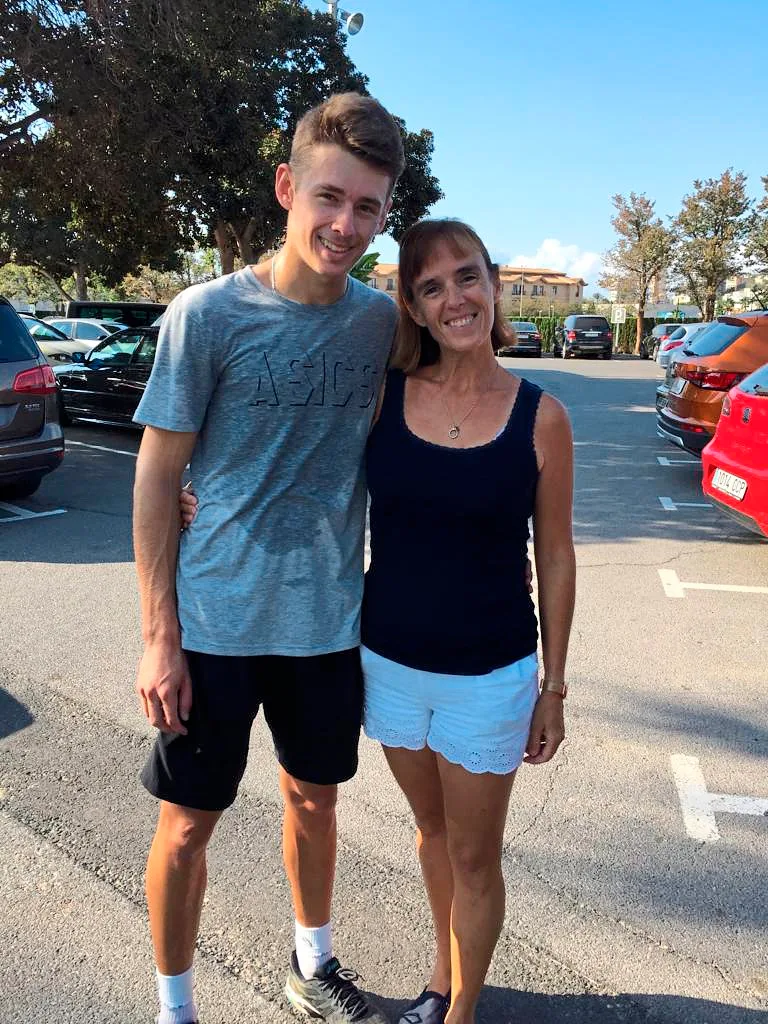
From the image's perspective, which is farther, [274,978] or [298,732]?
[274,978]

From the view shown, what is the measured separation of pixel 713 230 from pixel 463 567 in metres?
43.2

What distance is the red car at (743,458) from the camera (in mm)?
5480

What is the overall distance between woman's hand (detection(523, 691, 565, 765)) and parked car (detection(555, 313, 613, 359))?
33.8 meters

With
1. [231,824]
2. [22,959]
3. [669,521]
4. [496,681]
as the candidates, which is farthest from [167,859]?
[669,521]

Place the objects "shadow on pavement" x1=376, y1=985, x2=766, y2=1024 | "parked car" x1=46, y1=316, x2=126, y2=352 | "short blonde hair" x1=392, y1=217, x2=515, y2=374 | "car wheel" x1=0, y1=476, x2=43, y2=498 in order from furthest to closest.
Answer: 1. "parked car" x1=46, y1=316, x2=126, y2=352
2. "car wheel" x1=0, y1=476, x2=43, y2=498
3. "shadow on pavement" x1=376, y1=985, x2=766, y2=1024
4. "short blonde hair" x1=392, y1=217, x2=515, y2=374

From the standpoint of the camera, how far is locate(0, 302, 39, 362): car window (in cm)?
688

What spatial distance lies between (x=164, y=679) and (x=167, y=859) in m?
0.43

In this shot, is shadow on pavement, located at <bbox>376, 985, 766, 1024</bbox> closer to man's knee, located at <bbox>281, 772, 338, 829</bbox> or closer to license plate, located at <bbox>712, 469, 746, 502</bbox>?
man's knee, located at <bbox>281, 772, 338, 829</bbox>

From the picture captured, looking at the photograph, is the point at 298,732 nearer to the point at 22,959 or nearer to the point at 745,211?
the point at 22,959

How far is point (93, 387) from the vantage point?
38.7 ft

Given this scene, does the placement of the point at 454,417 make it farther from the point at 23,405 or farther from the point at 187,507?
the point at 23,405

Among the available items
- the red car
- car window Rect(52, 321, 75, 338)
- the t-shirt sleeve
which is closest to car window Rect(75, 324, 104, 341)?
car window Rect(52, 321, 75, 338)

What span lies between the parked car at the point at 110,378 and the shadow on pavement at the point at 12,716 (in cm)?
744

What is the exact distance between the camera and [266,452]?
1.85m
